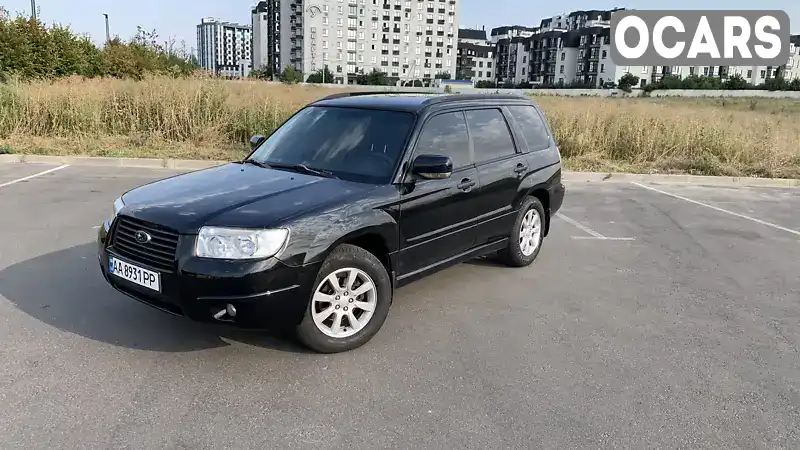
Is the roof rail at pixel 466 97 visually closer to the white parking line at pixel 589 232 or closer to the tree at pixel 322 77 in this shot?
the white parking line at pixel 589 232

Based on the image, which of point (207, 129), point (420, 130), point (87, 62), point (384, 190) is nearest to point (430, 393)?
point (384, 190)

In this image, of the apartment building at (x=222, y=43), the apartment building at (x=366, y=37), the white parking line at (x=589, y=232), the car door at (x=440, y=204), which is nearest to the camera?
the car door at (x=440, y=204)

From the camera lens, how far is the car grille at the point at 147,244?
3553 mm

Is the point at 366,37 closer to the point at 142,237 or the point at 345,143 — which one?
the point at 345,143

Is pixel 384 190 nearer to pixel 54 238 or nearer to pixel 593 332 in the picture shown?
pixel 593 332

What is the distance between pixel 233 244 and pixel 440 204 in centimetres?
172

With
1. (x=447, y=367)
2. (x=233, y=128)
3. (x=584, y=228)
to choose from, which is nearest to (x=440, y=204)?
(x=447, y=367)

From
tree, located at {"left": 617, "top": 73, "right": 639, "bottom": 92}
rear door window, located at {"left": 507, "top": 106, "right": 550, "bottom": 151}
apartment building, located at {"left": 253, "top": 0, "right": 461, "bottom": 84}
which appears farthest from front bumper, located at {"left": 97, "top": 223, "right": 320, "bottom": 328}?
apartment building, located at {"left": 253, "top": 0, "right": 461, "bottom": 84}

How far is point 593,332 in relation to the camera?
450cm

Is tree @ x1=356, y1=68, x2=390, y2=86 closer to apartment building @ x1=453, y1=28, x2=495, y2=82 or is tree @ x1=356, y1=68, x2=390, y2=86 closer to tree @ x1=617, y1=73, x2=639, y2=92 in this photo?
apartment building @ x1=453, y1=28, x2=495, y2=82

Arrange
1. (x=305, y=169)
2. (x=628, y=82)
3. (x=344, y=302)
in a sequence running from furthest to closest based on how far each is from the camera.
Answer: (x=628, y=82) < (x=305, y=169) < (x=344, y=302)

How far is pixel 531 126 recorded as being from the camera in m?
6.13

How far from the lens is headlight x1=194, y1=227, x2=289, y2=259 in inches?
137

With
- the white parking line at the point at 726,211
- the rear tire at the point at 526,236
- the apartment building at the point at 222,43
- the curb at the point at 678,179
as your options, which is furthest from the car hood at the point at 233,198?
the apartment building at the point at 222,43
